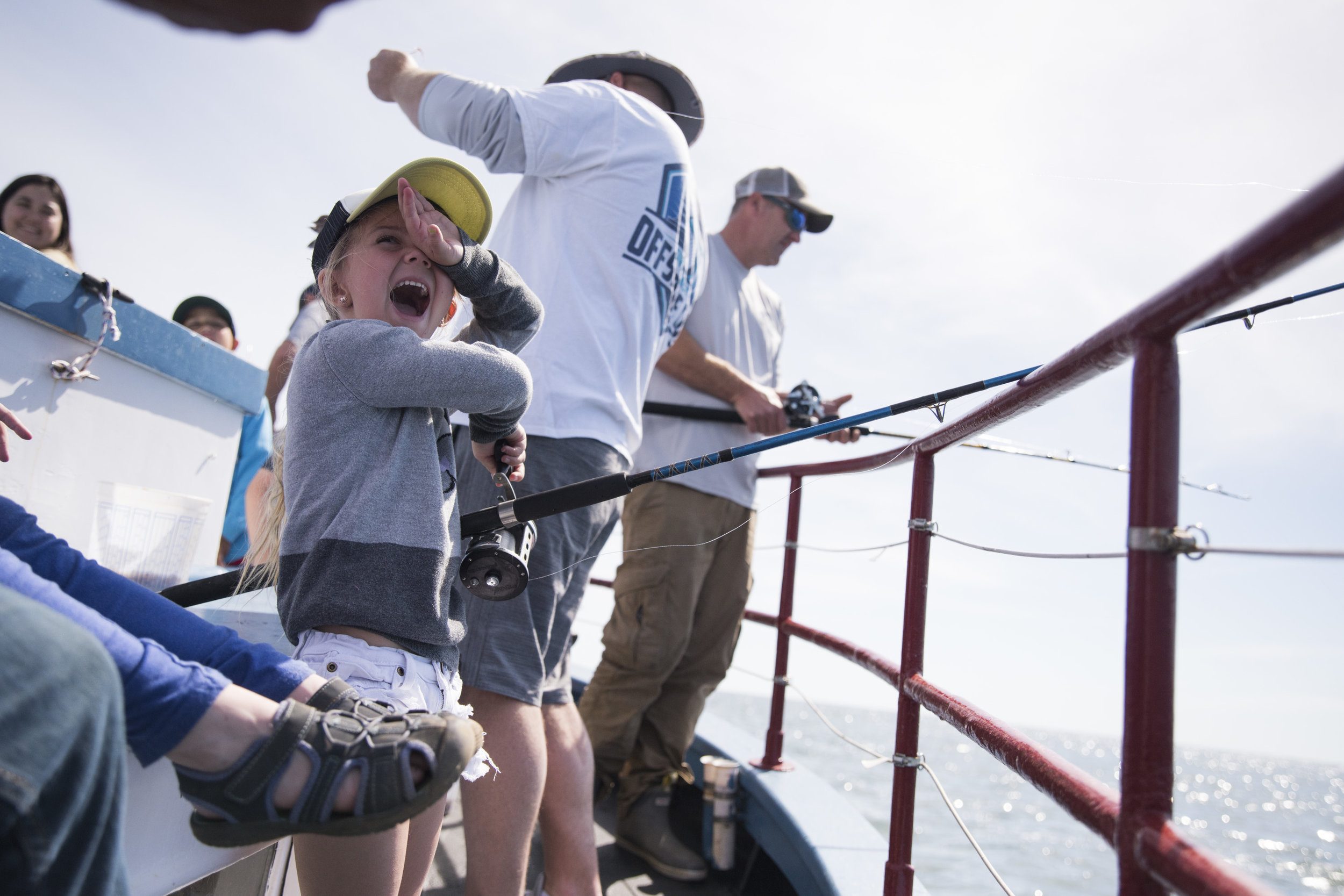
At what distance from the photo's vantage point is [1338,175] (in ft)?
1.72

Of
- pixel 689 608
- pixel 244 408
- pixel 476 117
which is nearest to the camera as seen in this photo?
pixel 476 117

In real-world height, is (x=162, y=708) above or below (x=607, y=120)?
below

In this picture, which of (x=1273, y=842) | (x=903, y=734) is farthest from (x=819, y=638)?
(x=1273, y=842)

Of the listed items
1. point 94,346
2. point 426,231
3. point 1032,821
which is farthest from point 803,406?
point 1032,821

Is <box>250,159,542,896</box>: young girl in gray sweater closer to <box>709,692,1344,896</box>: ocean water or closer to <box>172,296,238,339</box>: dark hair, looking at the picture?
<box>709,692,1344,896</box>: ocean water

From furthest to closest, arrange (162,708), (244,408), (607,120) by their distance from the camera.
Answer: (244,408) < (607,120) < (162,708)

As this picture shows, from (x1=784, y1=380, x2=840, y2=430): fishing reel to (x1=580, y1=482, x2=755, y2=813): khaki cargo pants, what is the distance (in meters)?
0.31

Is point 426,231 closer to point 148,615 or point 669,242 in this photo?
point 148,615

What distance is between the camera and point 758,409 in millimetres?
2348

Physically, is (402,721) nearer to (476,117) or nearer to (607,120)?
(476,117)

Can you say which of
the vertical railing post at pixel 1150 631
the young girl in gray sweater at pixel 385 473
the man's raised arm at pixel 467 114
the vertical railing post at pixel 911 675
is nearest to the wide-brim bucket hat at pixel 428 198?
the young girl in gray sweater at pixel 385 473

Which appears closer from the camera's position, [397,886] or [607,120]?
[397,886]

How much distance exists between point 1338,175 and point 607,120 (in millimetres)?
1379

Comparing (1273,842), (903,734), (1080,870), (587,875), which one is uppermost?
(903,734)
